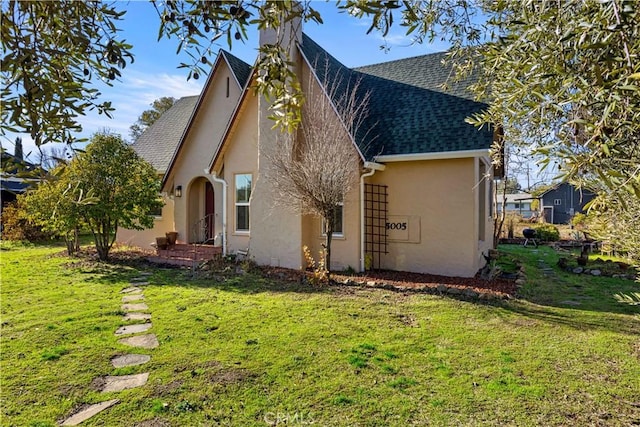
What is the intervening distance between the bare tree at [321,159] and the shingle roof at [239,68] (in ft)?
15.0

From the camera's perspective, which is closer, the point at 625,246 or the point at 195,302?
the point at 625,246

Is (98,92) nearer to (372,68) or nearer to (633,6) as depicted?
(633,6)

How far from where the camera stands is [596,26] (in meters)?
2.13

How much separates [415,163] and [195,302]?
23.5 feet

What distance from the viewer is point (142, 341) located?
591cm

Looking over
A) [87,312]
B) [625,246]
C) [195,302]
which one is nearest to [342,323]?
[195,302]

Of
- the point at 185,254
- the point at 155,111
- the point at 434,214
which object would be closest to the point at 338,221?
the point at 434,214

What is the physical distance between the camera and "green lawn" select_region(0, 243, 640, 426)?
3.94 meters

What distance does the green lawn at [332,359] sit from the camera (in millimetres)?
3936

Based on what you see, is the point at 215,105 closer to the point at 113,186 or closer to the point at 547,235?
the point at 113,186

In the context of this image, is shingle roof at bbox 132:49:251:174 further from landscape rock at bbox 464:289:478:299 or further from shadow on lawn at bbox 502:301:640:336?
shadow on lawn at bbox 502:301:640:336

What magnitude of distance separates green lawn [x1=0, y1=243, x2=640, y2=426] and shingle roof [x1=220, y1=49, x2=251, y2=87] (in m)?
9.53

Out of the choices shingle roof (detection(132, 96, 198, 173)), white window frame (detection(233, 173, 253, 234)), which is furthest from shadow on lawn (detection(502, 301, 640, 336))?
shingle roof (detection(132, 96, 198, 173))

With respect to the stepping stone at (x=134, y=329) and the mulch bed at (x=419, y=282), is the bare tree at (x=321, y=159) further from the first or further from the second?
the stepping stone at (x=134, y=329)
